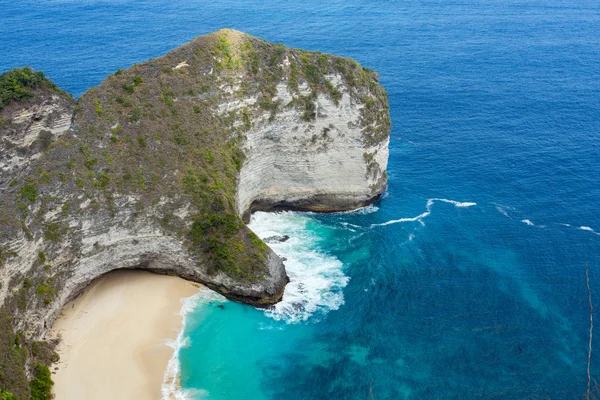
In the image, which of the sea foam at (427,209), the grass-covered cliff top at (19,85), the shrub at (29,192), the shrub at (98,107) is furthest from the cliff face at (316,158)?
the grass-covered cliff top at (19,85)

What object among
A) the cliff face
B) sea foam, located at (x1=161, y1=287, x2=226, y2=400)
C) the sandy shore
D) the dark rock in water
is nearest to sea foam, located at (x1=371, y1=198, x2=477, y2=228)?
the cliff face

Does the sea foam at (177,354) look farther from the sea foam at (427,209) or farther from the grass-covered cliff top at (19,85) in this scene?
the grass-covered cliff top at (19,85)

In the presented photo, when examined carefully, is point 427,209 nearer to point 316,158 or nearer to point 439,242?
point 439,242

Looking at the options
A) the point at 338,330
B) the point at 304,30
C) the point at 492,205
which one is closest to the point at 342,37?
the point at 304,30

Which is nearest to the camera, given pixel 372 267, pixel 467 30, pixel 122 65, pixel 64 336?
pixel 64 336

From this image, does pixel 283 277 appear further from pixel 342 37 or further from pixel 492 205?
pixel 342 37
